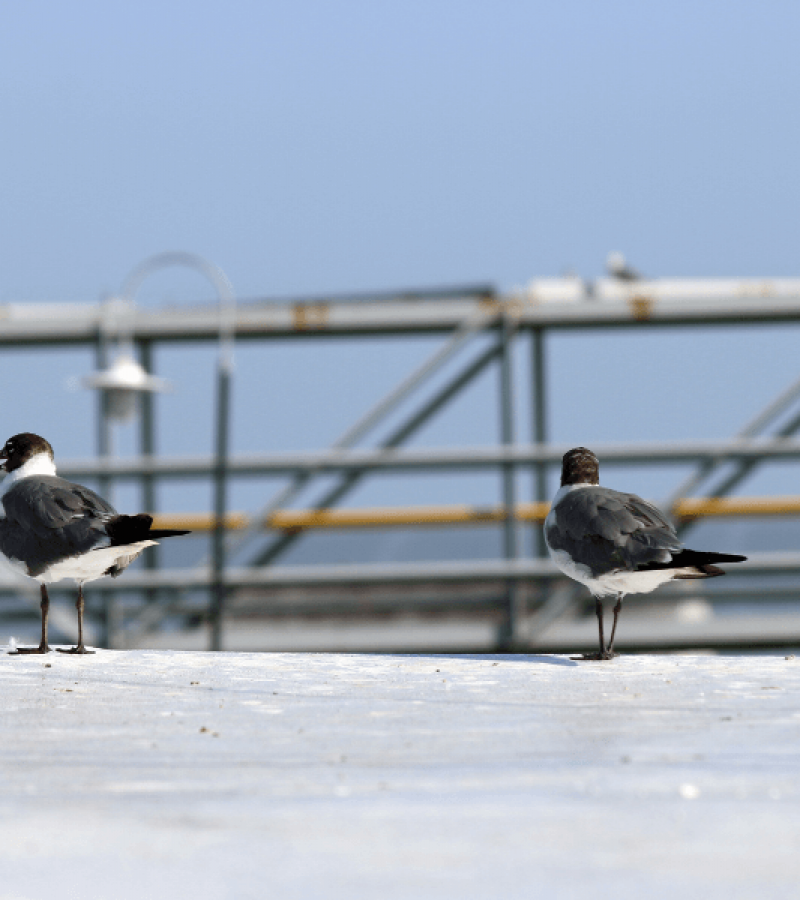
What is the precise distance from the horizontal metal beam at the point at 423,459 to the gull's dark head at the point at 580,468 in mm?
3770

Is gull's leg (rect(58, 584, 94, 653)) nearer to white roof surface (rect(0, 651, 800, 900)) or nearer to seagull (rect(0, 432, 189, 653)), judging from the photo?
seagull (rect(0, 432, 189, 653))

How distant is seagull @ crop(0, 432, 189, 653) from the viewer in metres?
6.80

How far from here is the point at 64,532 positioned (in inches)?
269

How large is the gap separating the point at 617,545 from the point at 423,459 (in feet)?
15.4

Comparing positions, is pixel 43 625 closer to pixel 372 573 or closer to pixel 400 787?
pixel 400 787

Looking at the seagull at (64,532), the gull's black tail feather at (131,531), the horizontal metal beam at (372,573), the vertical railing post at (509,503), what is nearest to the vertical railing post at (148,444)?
the horizontal metal beam at (372,573)

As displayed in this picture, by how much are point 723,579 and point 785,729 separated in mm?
6564

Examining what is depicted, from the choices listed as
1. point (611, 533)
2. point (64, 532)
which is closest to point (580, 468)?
point (611, 533)

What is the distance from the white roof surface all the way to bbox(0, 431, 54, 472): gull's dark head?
5.07 ft

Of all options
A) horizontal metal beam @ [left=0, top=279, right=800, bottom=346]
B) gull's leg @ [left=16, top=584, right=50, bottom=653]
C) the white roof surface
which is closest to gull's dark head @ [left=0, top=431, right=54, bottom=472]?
gull's leg @ [left=16, top=584, right=50, bottom=653]

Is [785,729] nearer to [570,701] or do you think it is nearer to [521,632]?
[570,701]

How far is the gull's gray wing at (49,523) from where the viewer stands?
6.83m

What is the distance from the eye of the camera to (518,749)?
4.27 metres

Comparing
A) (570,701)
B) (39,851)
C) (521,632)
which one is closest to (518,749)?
(570,701)
